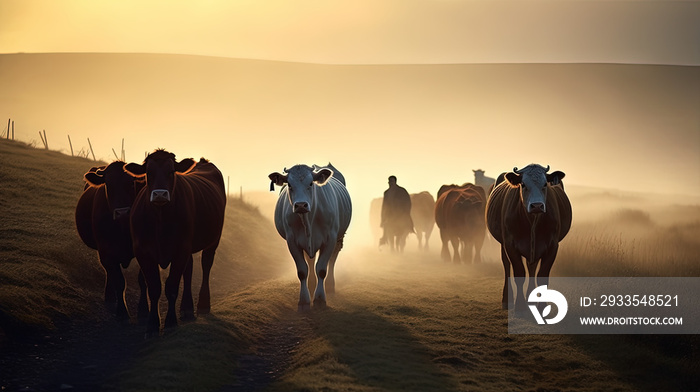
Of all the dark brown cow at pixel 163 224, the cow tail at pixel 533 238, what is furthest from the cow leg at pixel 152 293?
the cow tail at pixel 533 238

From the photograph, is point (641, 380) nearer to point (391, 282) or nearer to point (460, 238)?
point (391, 282)

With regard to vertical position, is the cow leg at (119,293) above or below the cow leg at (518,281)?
above

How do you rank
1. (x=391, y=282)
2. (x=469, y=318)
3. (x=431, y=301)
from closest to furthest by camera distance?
(x=469, y=318), (x=431, y=301), (x=391, y=282)

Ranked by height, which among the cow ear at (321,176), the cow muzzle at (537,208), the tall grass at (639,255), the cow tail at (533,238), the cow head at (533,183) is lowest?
the tall grass at (639,255)

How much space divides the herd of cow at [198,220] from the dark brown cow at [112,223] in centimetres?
2

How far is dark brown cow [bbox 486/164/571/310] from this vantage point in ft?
39.0

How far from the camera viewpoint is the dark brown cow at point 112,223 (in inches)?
471

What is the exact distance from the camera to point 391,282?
17.8 m

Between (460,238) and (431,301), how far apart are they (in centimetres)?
1044

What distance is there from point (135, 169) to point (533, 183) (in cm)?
688

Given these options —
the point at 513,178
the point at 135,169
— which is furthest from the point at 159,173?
the point at 513,178

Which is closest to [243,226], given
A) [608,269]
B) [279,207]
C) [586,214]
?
[279,207]

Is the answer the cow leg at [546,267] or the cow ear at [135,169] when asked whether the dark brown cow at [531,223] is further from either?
the cow ear at [135,169]

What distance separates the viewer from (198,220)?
40.0 feet
